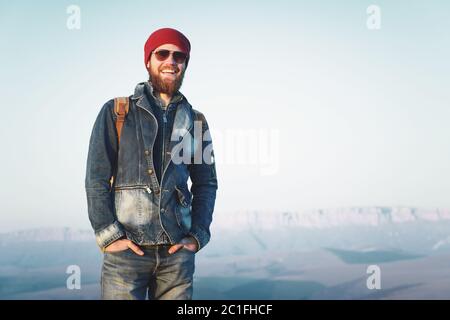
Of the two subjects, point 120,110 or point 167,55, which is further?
point 167,55

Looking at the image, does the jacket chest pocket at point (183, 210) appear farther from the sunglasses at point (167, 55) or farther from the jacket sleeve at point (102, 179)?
the sunglasses at point (167, 55)

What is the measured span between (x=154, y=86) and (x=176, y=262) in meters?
1.38

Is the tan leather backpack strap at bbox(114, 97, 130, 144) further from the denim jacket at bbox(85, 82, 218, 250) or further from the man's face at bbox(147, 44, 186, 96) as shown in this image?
the man's face at bbox(147, 44, 186, 96)

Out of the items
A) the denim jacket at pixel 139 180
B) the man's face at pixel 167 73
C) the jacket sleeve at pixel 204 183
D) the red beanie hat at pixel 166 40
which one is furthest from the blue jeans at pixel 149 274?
the red beanie hat at pixel 166 40

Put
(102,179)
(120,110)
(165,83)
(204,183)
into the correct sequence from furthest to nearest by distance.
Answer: (204,183) → (165,83) → (120,110) → (102,179)

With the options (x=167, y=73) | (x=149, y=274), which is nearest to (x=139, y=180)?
(x=149, y=274)

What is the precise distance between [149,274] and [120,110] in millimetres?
1247

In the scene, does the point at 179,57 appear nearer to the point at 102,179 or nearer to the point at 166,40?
the point at 166,40

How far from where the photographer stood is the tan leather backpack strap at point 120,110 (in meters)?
3.68

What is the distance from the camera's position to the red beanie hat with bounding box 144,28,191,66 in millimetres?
3785

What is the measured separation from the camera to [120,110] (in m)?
3.71

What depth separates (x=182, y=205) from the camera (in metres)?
3.72
